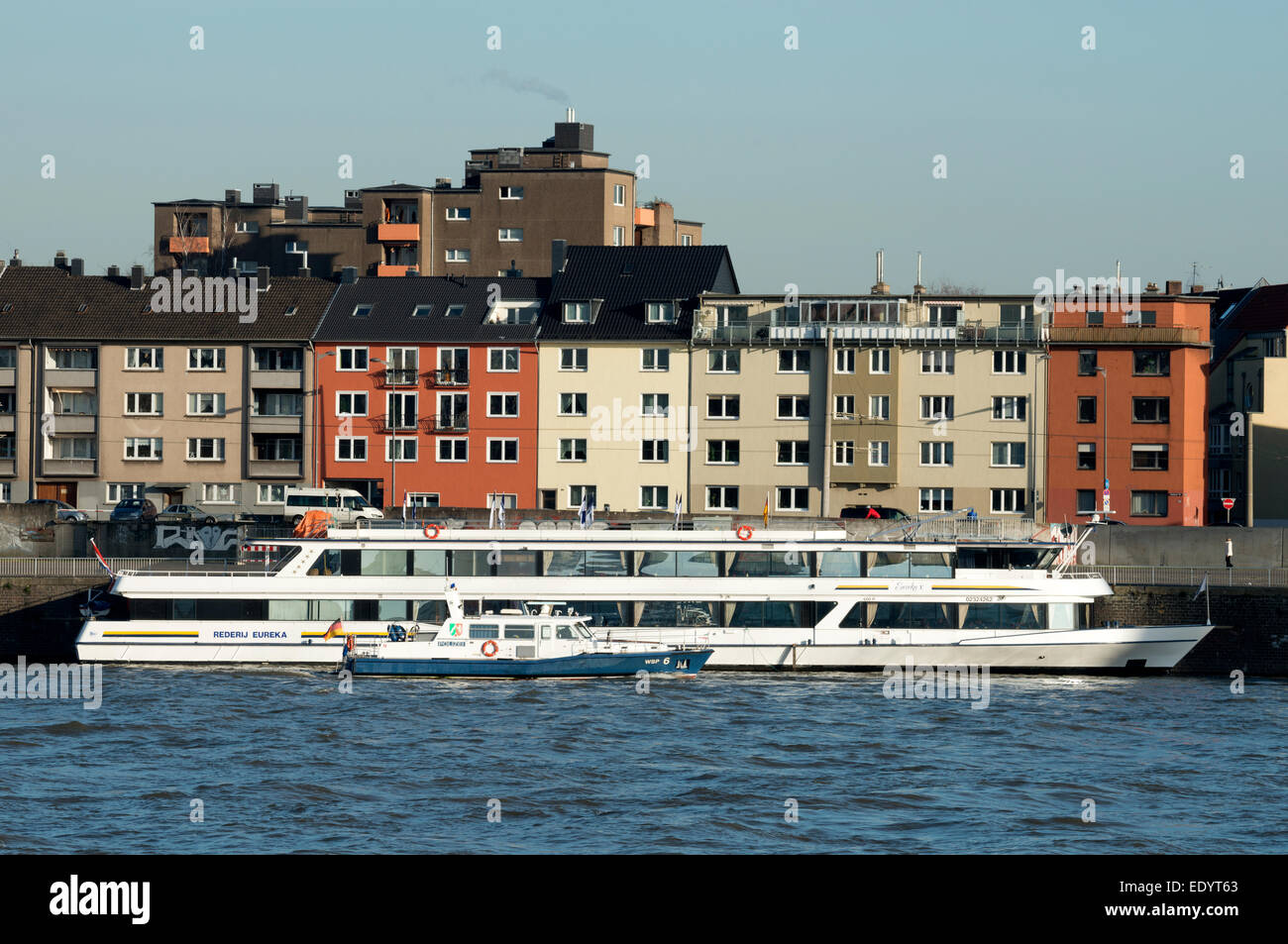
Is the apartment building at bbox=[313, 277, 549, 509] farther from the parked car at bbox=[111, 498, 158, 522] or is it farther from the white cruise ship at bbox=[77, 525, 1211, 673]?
the white cruise ship at bbox=[77, 525, 1211, 673]

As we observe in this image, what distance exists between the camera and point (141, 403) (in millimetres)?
79562

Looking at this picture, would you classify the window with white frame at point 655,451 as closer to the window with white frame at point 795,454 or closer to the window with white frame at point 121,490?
the window with white frame at point 795,454

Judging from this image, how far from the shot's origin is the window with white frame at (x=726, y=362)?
74.9 m

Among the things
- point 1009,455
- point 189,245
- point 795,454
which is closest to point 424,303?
point 795,454

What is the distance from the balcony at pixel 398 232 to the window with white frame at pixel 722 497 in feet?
139

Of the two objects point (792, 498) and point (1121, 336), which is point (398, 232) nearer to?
point (792, 498)

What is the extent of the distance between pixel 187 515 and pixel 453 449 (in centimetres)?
1427

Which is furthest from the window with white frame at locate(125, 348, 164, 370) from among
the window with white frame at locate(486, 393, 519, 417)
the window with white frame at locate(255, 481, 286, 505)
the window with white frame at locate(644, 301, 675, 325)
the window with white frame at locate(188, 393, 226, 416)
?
the window with white frame at locate(644, 301, 675, 325)

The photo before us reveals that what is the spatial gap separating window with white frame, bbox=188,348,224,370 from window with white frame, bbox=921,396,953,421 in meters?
33.1

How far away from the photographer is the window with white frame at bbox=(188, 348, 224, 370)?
79375mm

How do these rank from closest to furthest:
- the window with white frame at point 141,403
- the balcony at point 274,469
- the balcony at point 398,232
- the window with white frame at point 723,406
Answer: the window with white frame at point 723,406 < the balcony at point 274,469 < the window with white frame at point 141,403 < the balcony at point 398,232

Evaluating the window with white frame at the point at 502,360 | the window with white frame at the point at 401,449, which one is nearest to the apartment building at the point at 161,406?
the window with white frame at the point at 401,449

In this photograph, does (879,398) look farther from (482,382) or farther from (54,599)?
(54,599)

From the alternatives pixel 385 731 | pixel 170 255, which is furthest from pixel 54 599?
pixel 170 255
